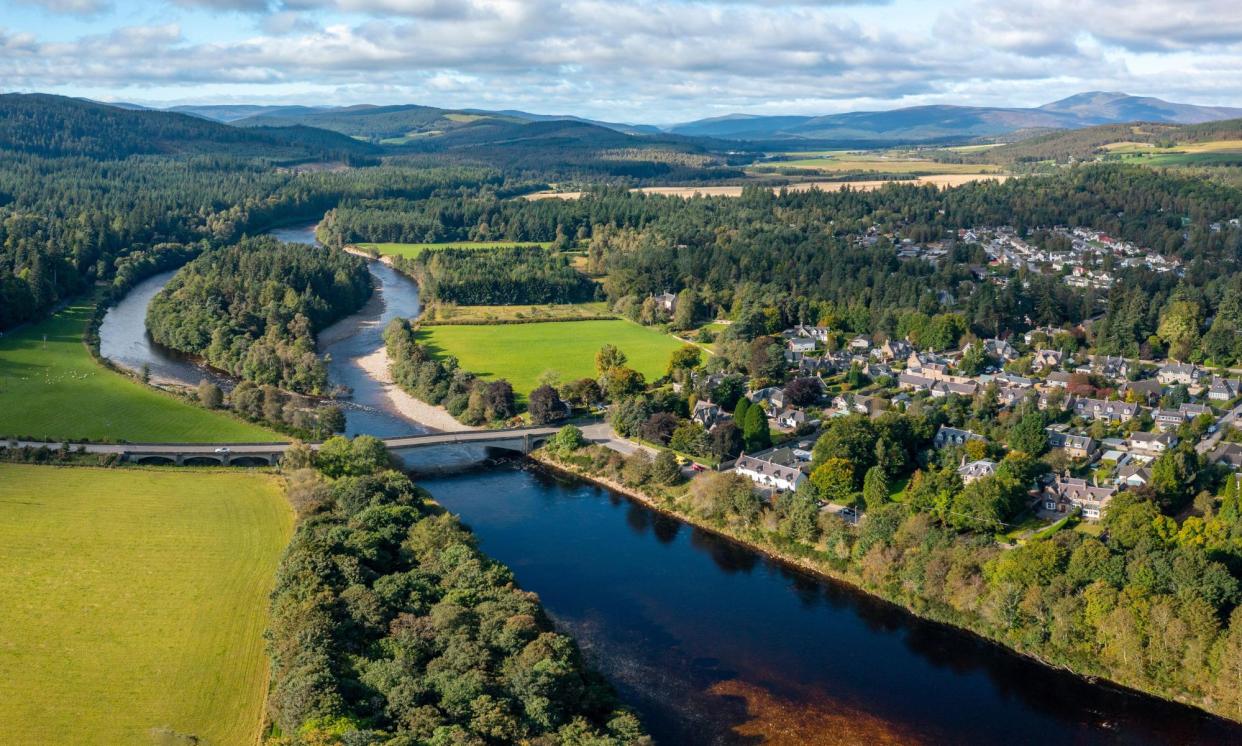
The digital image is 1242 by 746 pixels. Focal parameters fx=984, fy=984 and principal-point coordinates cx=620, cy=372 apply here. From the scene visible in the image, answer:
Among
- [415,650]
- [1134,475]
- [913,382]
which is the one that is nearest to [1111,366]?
[913,382]

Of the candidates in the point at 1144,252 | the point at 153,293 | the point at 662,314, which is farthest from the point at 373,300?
the point at 1144,252

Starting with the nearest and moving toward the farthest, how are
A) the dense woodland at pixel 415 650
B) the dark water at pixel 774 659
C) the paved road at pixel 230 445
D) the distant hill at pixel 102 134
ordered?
the dense woodland at pixel 415 650
the dark water at pixel 774 659
the paved road at pixel 230 445
the distant hill at pixel 102 134

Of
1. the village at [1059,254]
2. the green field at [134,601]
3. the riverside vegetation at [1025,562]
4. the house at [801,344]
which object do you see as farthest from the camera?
the village at [1059,254]

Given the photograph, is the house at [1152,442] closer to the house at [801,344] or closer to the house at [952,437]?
the house at [952,437]

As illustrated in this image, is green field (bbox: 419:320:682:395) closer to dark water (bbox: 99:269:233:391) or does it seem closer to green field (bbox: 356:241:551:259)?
dark water (bbox: 99:269:233:391)

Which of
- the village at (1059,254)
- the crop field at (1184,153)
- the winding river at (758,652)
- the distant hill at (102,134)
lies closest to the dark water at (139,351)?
the winding river at (758,652)

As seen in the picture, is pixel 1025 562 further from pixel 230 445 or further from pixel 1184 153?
pixel 1184 153
